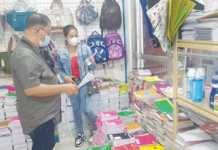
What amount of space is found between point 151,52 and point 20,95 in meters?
2.26

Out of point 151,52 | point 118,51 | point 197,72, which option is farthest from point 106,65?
point 197,72

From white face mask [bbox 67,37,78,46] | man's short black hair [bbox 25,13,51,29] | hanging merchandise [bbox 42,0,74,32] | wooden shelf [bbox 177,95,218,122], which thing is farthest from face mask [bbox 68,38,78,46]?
wooden shelf [bbox 177,95,218,122]

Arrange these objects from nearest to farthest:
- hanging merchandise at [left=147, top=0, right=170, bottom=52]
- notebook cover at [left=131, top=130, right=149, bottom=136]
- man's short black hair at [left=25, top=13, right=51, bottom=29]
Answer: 1. hanging merchandise at [left=147, top=0, right=170, bottom=52]
2. man's short black hair at [left=25, top=13, right=51, bottom=29]
3. notebook cover at [left=131, top=130, right=149, bottom=136]

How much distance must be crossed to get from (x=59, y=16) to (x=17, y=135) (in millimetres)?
1910

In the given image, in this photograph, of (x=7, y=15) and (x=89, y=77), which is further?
(x=7, y=15)

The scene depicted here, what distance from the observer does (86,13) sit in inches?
135

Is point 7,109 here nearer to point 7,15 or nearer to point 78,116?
point 78,116

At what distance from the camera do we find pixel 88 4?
3.47 m

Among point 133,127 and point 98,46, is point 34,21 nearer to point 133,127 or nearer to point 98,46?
point 133,127

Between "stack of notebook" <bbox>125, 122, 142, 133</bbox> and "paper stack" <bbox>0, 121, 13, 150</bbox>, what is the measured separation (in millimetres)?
1628

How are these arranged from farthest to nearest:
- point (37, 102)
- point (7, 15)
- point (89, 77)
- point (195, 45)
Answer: point (7, 15), point (89, 77), point (37, 102), point (195, 45)

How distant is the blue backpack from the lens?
3.47 metres

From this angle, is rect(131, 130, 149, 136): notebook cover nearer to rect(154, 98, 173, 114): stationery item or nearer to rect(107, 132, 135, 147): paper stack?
rect(107, 132, 135, 147): paper stack

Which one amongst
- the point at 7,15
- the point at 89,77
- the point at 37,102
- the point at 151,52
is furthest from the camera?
the point at 151,52
